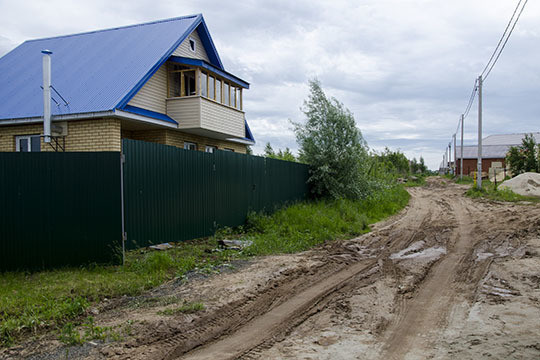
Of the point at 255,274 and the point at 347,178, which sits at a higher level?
the point at 347,178

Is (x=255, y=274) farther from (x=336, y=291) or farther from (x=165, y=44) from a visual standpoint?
(x=165, y=44)

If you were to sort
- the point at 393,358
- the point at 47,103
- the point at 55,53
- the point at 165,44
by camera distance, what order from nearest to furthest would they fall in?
the point at 393,358 → the point at 47,103 → the point at 165,44 → the point at 55,53

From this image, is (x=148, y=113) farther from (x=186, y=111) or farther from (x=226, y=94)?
(x=226, y=94)

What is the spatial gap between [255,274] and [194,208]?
324cm

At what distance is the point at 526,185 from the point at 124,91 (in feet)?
69.1

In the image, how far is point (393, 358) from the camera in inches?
156

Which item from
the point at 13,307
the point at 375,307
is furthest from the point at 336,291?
the point at 13,307

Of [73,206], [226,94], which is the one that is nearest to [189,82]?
[226,94]

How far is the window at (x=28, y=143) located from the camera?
13.5m

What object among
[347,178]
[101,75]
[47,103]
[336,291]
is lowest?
[336,291]

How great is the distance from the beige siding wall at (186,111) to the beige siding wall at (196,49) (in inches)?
78.5

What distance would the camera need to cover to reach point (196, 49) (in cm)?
1730

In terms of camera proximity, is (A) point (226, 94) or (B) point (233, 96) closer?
(A) point (226, 94)

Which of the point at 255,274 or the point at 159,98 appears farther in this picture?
the point at 159,98
